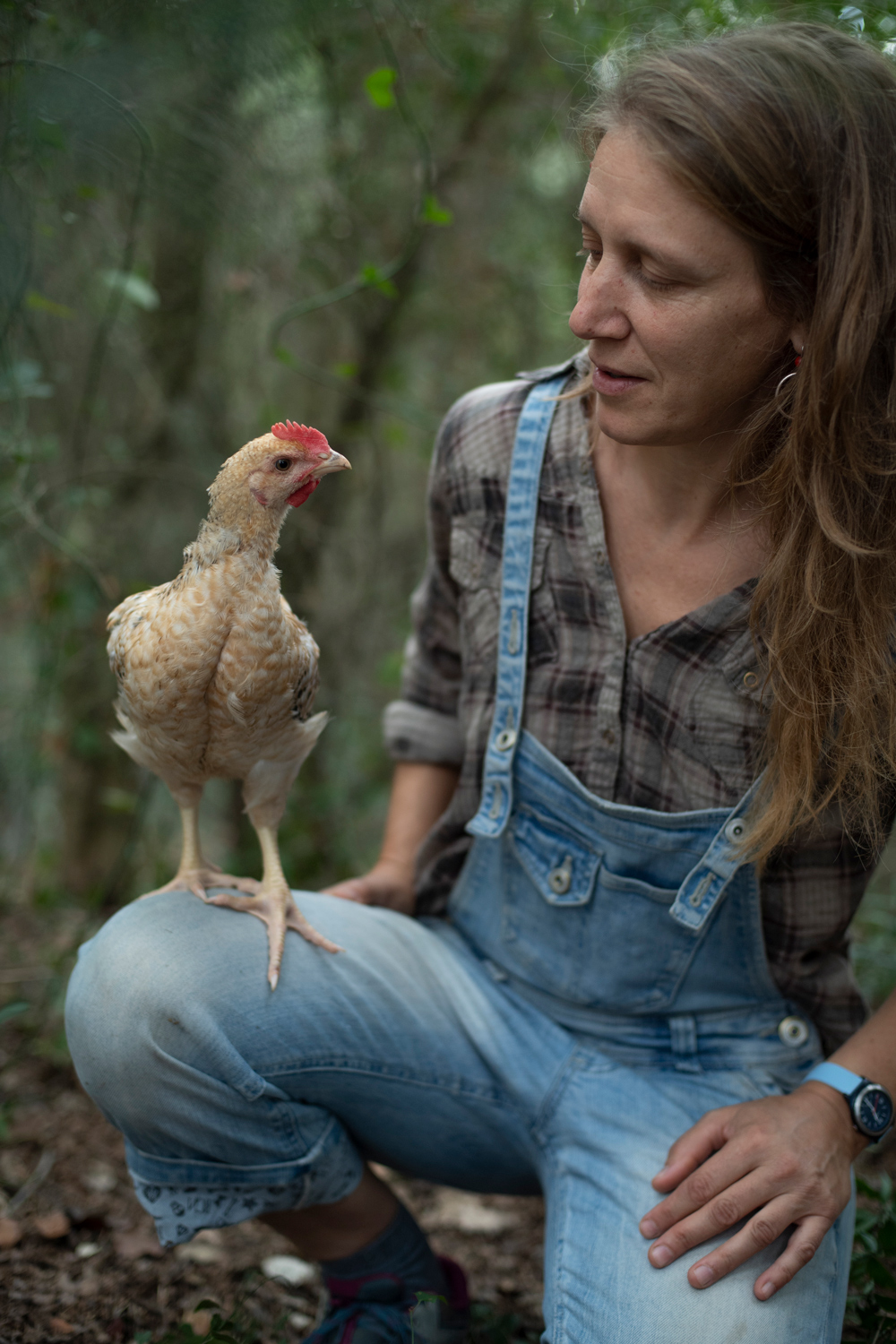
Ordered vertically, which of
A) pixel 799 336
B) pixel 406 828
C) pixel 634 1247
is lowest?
Answer: pixel 634 1247

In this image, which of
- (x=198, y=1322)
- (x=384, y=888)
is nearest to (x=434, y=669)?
(x=384, y=888)

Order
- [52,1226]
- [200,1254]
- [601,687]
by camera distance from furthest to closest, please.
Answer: [200,1254] < [52,1226] < [601,687]

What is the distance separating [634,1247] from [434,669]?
1120mm

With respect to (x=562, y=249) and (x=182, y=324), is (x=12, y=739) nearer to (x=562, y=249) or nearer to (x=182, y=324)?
(x=182, y=324)

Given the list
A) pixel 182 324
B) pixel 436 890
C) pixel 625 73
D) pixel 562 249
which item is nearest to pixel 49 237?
pixel 182 324

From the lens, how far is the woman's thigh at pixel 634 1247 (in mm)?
1401

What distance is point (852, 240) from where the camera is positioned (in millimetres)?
1383

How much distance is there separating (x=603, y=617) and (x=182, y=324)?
6.98 feet

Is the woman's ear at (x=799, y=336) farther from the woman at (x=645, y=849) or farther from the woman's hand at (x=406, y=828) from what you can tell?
the woman's hand at (x=406, y=828)

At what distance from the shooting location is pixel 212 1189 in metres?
1.58

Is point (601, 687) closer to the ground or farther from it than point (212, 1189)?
farther from it

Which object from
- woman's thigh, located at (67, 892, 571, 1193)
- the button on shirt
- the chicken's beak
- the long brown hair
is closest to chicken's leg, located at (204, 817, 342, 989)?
woman's thigh, located at (67, 892, 571, 1193)

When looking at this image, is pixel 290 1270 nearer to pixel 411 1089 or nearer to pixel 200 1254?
pixel 200 1254

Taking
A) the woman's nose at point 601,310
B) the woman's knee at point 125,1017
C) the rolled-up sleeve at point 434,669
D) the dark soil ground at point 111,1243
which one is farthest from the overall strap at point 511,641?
the dark soil ground at point 111,1243
